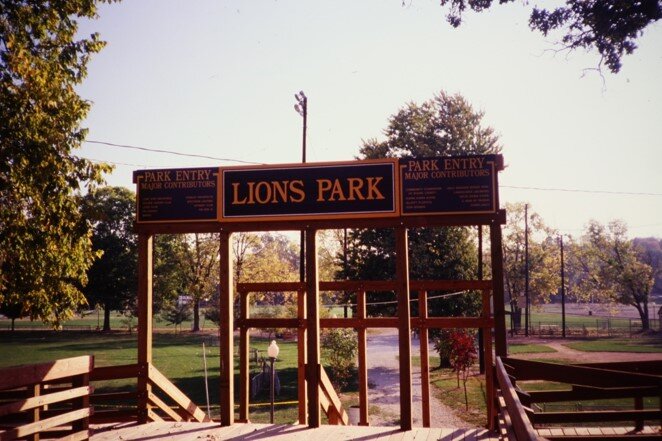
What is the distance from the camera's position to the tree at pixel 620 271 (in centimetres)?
5022

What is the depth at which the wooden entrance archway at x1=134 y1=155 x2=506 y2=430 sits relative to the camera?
784 cm

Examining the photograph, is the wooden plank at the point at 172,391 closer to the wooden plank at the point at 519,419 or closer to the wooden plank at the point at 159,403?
the wooden plank at the point at 159,403

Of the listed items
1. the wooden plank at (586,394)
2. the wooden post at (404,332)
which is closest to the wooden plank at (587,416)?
the wooden plank at (586,394)

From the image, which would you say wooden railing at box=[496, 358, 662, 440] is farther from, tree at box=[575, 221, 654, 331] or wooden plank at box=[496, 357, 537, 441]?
tree at box=[575, 221, 654, 331]

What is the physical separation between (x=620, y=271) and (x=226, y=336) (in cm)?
5535

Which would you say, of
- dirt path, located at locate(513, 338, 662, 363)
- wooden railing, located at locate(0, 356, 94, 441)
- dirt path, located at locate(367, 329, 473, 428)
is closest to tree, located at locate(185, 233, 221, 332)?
dirt path, located at locate(367, 329, 473, 428)

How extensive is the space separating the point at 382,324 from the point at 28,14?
1033cm

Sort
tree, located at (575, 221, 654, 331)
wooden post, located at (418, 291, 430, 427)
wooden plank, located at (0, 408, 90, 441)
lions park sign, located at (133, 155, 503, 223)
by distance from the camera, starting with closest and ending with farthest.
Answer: wooden plank, located at (0, 408, 90, 441) < lions park sign, located at (133, 155, 503, 223) < wooden post, located at (418, 291, 430, 427) < tree, located at (575, 221, 654, 331)

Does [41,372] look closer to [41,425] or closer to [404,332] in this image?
[41,425]

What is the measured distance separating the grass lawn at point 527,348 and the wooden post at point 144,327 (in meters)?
31.2

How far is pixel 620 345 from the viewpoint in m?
37.9

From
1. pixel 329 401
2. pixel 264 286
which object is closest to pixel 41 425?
pixel 264 286

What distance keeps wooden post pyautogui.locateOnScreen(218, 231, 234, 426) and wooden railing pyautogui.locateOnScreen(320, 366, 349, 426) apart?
166 centimetres

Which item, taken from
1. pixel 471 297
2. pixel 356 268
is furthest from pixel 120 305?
pixel 471 297
